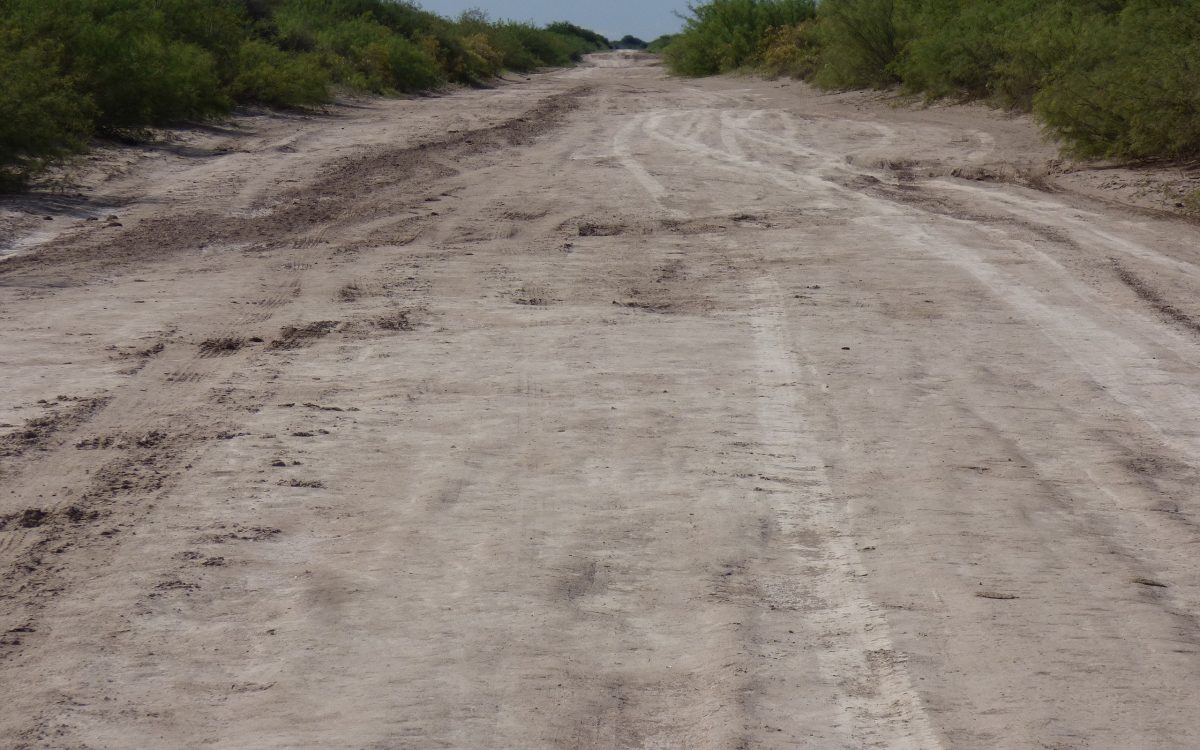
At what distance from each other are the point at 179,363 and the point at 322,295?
6.07 ft

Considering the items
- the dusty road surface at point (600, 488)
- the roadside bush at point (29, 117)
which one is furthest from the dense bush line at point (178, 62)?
the dusty road surface at point (600, 488)

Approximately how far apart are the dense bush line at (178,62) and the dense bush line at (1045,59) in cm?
1163

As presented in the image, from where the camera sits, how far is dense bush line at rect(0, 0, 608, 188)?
13625 mm

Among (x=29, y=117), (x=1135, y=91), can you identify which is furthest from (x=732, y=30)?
(x=29, y=117)

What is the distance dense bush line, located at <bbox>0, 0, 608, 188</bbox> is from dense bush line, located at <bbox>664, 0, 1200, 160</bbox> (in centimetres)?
1163

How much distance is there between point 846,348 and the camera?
719 cm

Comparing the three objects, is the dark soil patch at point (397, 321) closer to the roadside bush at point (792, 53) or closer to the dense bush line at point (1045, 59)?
the dense bush line at point (1045, 59)

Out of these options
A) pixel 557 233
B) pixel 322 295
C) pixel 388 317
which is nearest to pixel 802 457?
pixel 388 317

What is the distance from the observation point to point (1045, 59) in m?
19.9

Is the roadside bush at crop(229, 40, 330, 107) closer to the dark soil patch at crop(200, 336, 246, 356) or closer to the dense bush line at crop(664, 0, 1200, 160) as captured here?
the dense bush line at crop(664, 0, 1200, 160)

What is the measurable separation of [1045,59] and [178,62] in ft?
44.6

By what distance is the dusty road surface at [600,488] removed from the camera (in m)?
3.50

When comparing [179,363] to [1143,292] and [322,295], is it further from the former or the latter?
[1143,292]

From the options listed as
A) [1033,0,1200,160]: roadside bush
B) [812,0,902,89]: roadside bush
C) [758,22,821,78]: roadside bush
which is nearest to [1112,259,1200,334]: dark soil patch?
[1033,0,1200,160]: roadside bush
